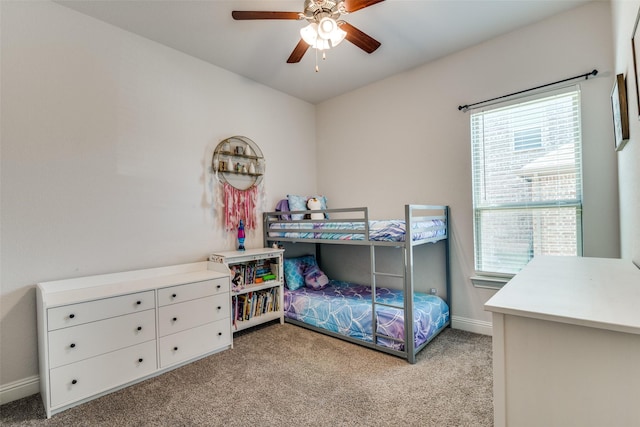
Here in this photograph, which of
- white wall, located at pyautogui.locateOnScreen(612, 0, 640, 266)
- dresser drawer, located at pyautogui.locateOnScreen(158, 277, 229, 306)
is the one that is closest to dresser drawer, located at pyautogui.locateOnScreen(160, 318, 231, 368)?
dresser drawer, located at pyautogui.locateOnScreen(158, 277, 229, 306)

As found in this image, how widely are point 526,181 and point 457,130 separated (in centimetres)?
77

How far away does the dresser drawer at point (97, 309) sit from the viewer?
1.76m

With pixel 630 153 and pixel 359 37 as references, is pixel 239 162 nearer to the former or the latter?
pixel 359 37

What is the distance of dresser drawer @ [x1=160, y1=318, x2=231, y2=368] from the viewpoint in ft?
7.16

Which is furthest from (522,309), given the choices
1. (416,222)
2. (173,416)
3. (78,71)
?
(78,71)

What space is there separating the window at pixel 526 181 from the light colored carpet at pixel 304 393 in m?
0.95

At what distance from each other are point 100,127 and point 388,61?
105 inches

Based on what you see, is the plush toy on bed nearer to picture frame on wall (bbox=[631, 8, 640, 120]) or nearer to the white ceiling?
the white ceiling

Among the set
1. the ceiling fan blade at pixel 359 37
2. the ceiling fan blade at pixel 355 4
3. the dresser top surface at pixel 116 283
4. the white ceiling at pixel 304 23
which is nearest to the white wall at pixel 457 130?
the white ceiling at pixel 304 23

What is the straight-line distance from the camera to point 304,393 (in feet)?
6.12

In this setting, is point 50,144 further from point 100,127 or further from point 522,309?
point 522,309

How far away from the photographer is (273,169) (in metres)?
3.60

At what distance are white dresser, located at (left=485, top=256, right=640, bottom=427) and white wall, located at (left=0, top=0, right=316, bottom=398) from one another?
2.65 m

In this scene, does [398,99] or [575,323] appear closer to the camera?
[575,323]
